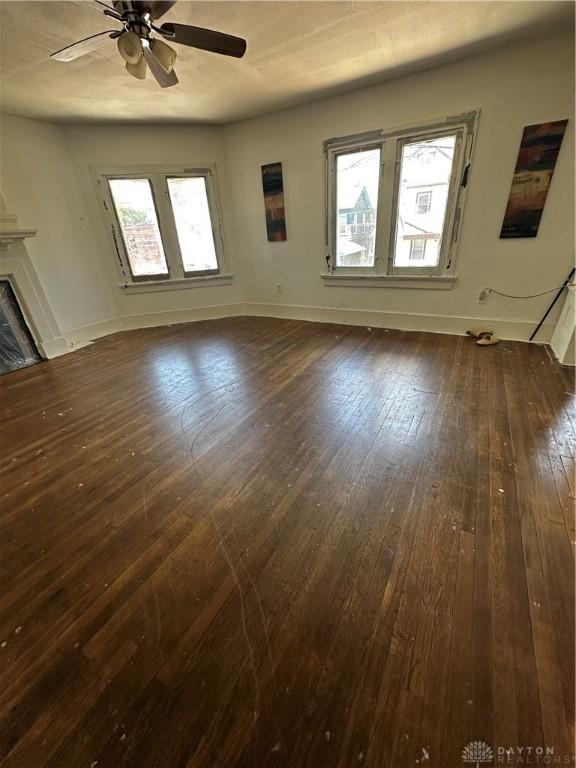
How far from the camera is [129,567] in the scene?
53.3 inches

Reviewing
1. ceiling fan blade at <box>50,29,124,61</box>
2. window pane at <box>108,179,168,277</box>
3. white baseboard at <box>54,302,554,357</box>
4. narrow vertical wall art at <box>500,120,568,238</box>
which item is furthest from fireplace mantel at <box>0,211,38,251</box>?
narrow vertical wall art at <box>500,120,568,238</box>

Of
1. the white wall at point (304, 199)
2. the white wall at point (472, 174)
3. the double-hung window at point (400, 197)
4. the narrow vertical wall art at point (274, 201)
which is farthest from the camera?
the narrow vertical wall art at point (274, 201)

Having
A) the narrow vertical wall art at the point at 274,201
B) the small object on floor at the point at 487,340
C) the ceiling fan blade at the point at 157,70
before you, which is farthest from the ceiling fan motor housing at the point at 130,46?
the small object on floor at the point at 487,340

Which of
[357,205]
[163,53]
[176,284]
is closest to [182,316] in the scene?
[176,284]

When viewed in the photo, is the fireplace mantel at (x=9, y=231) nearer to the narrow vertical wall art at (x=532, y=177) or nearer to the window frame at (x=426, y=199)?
the window frame at (x=426, y=199)

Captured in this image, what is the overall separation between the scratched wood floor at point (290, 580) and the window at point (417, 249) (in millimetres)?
2106

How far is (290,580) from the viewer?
127cm

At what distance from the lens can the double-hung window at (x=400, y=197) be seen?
11.1 ft

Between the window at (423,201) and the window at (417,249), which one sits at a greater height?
the window at (423,201)

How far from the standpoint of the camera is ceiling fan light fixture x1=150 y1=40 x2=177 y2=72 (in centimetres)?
181

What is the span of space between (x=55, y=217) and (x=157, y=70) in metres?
3.14

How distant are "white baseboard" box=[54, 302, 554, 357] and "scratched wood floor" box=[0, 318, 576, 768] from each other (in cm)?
120

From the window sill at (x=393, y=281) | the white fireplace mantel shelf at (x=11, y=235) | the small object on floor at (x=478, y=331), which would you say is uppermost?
the white fireplace mantel shelf at (x=11, y=235)

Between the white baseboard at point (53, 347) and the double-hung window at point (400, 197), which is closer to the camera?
the double-hung window at point (400, 197)
